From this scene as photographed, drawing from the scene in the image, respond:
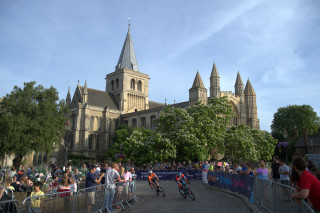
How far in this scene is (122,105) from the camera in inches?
2564

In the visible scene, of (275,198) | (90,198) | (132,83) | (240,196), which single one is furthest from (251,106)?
(90,198)

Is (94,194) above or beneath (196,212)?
above

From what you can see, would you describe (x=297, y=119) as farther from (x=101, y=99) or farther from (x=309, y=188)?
(x=309, y=188)

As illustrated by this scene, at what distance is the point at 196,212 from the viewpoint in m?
9.98

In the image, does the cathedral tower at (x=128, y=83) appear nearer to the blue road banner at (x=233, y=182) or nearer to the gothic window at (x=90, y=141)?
the gothic window at (x=90, y=141)

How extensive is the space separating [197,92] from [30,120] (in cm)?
2599

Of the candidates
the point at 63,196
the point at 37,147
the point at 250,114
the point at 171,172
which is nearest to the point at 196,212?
the point at 63,196

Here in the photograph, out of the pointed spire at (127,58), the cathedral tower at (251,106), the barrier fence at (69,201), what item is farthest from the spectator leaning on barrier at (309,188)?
the pointed spire at (127,58)

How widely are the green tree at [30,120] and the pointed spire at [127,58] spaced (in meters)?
35.4

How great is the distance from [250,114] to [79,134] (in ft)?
112

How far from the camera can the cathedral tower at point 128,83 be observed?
66.4 m

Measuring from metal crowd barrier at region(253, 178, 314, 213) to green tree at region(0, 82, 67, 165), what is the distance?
2638 centimetres

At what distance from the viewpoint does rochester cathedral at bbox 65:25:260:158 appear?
52500 millimetres

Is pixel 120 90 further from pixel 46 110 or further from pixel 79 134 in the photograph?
pixel 46 110
